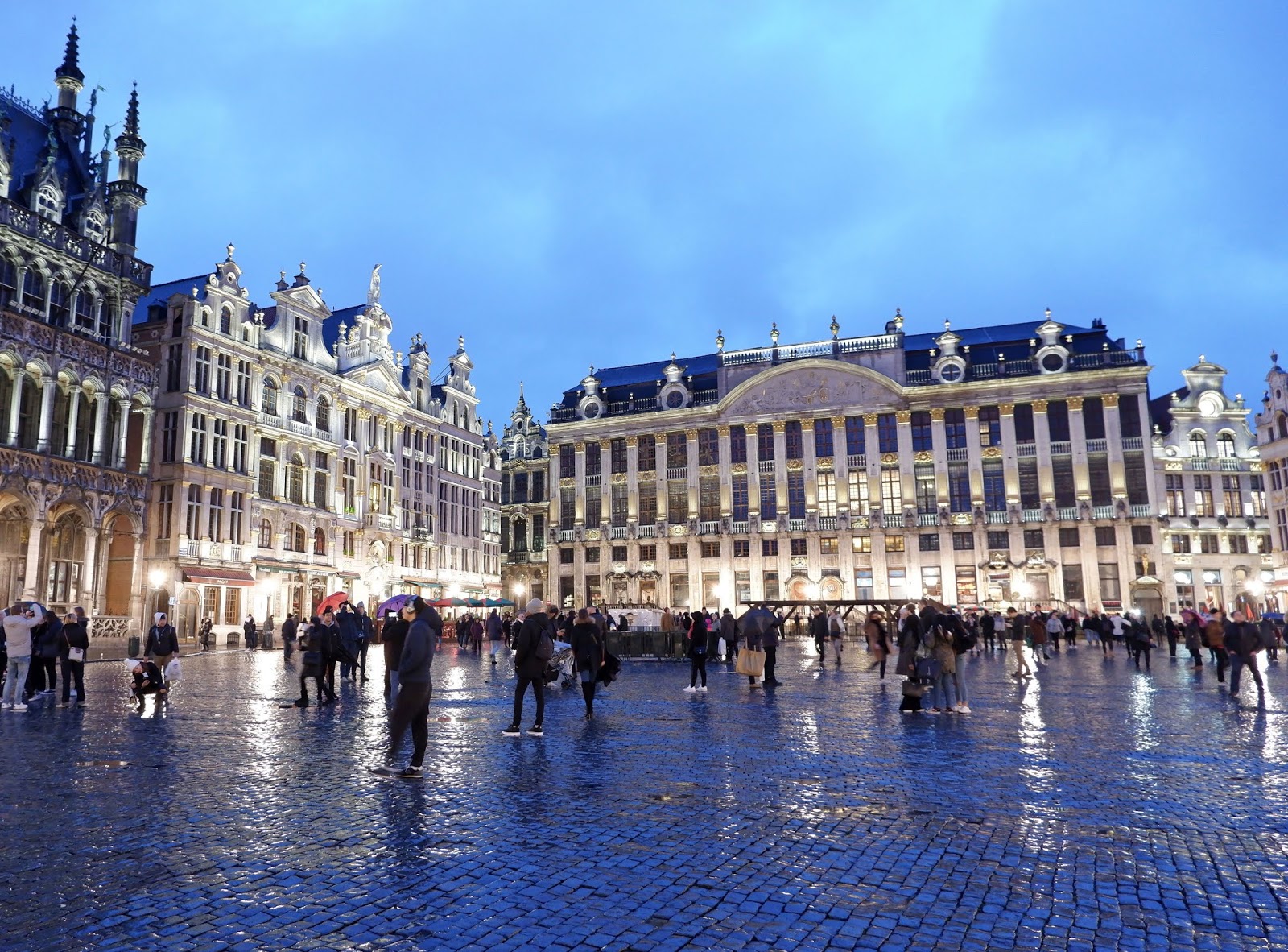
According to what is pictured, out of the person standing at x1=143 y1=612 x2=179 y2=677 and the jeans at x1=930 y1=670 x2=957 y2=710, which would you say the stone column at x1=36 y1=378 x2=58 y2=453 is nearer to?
the person standing at x1=143 y1=612 x2=179 y2=677

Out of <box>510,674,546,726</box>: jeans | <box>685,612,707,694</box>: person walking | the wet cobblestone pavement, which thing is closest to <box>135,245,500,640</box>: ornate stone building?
<box>685,612,707,694</box>: person walking

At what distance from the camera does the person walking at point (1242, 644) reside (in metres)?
16.2

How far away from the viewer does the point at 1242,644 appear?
53.6 feet

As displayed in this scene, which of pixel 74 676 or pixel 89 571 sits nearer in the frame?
pixel 74 676

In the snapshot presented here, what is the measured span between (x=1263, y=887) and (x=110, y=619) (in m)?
40.7

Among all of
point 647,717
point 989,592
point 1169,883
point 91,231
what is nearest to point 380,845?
point 1169,883

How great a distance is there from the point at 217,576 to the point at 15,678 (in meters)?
30.1

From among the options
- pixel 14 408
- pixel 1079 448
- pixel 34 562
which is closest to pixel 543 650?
pixel 34 562

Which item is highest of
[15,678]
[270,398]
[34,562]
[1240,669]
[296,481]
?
[270,398]

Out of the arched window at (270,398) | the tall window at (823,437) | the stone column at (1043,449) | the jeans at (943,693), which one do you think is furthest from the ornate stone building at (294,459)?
the stone column at (1043,449)

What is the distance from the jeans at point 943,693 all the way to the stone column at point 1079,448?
53678 mm

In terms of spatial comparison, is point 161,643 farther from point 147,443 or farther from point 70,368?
point 147,443

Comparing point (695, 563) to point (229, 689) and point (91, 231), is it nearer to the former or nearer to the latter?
point (91, 231)

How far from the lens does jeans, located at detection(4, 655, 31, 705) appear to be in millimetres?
15547
